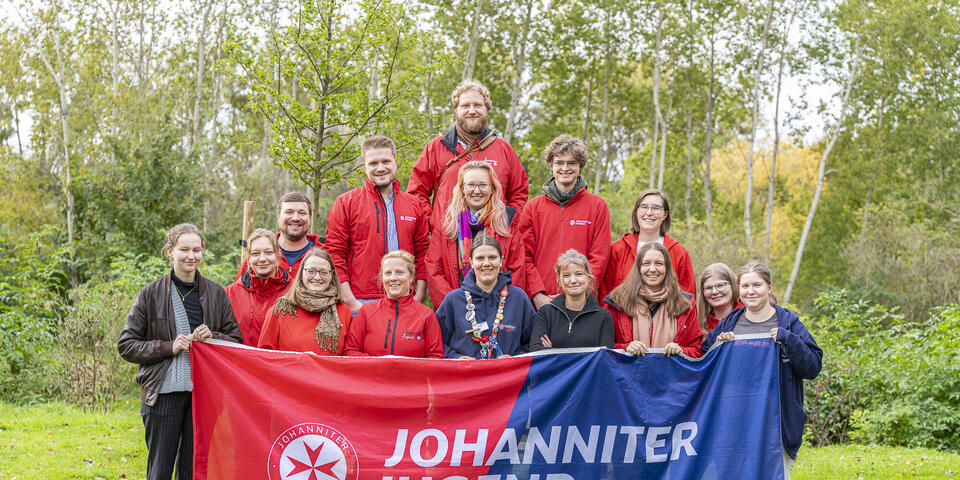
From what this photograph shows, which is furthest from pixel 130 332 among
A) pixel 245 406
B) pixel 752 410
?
pixel 752 410

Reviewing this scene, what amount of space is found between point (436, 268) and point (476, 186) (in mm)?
701

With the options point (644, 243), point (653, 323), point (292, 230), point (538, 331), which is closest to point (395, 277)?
point (538, 331)

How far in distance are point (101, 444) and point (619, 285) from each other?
6.90 metres

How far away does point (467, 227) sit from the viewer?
6023 mm

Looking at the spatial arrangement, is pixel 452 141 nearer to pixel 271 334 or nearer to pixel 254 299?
pixel 254 299

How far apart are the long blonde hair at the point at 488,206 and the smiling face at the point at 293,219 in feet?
3.63

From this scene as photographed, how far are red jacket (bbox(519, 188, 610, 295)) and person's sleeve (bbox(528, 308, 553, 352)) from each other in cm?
62

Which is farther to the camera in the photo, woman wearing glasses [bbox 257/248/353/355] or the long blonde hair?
the long blonde hair

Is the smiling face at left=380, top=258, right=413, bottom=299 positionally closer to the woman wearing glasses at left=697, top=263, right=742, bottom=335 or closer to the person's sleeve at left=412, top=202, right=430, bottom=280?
the person's sleeve at left=412, top=202, right=430, bottom=280

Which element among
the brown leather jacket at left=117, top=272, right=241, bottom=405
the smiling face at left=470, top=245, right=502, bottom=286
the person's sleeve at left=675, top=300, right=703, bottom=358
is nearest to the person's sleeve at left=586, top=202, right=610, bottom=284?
the person's sleeve at left=675, top=300, right=703, bottom=358

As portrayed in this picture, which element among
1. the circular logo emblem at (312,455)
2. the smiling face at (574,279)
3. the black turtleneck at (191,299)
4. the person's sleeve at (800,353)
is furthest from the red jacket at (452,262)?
the person's sleeve at (800,353)

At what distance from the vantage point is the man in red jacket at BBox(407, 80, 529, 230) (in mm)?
6438

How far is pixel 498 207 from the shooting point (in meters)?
6.00

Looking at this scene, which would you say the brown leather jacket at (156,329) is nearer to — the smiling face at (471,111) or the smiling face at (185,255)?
the smiling face at (185,255)
